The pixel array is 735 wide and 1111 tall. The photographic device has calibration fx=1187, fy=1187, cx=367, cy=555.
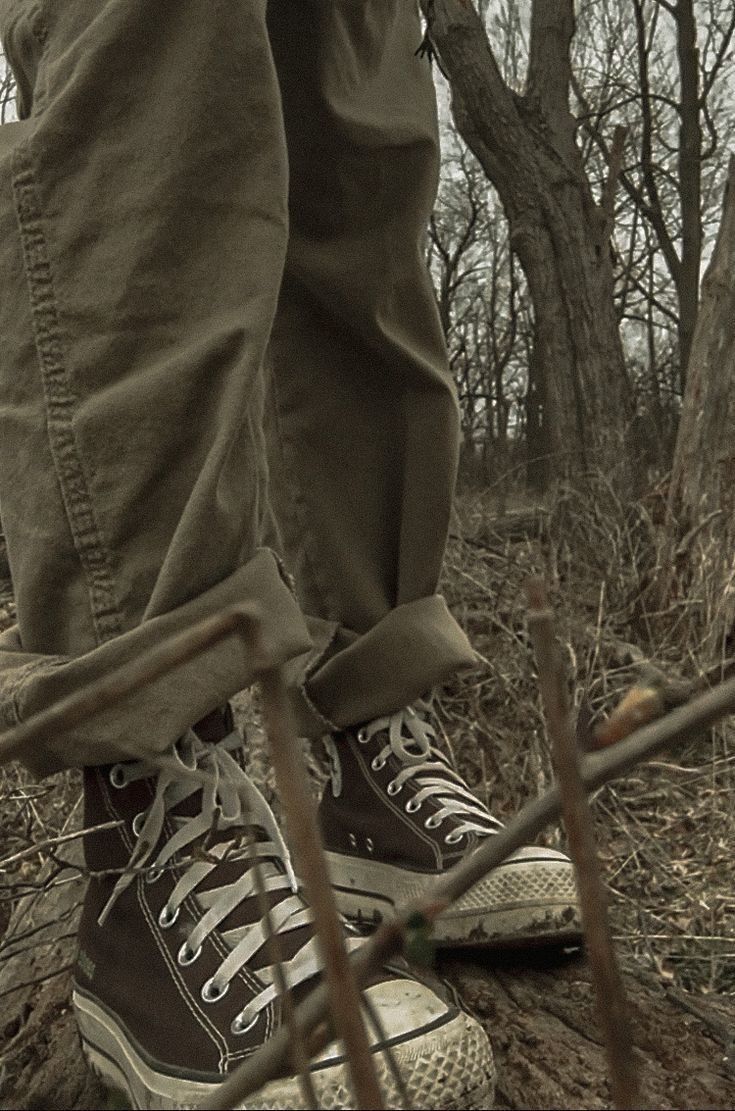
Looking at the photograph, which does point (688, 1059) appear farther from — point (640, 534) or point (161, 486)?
point (640, 534)

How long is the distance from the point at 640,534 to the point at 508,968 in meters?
3.08

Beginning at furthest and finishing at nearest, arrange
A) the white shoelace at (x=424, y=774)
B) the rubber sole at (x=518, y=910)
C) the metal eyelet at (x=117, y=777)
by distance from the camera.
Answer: the white shoelace at (x=424, y=774) < the rubber sole at (x=518, y=910) < the metal eyelet at (x=117, y=777)

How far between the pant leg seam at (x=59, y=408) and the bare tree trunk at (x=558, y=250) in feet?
16.8

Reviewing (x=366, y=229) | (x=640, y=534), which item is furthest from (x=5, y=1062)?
(x=640, y=534)

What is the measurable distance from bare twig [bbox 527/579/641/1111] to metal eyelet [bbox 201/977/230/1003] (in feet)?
2.05

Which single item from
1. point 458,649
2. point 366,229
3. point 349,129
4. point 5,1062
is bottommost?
point 5,1062

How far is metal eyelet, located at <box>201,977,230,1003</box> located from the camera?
0.94m

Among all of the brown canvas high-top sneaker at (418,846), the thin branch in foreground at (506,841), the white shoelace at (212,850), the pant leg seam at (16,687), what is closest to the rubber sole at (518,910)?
the brown canvas high-top sneaker at (418,846)

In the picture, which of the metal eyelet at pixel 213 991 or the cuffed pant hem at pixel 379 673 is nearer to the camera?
the metal eyelet at pixel 213 991

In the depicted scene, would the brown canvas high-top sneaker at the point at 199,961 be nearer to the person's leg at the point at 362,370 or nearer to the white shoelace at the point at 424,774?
the white shoelace at the point at 424,774

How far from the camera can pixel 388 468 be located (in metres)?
1.47

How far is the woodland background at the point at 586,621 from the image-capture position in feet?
3.55

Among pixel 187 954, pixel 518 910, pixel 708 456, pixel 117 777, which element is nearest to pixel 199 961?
pixel 187 954

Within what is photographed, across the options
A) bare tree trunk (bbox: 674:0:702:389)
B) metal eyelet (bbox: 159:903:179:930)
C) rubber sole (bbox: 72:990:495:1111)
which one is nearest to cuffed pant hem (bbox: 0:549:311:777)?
metal eyelet (bbox: 159:903:179:930)
